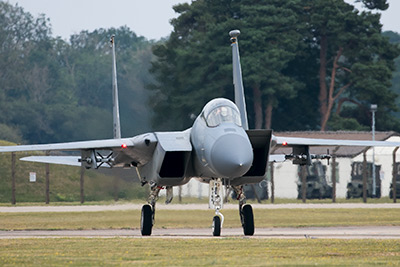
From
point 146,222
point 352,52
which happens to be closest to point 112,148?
point 146,222

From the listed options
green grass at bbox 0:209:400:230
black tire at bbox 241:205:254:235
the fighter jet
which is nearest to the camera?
the fighter jet

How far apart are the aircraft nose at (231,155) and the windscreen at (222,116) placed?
72 centimetres

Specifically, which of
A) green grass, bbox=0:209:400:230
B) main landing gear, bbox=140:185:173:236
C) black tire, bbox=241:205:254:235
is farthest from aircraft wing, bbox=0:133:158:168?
green grass, bbox=0:209:400:230

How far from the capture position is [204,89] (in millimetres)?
66750

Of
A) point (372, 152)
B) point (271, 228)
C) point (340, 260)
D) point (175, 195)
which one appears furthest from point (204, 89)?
point (340, 260)

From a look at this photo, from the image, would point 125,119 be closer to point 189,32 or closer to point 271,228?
point 189,32

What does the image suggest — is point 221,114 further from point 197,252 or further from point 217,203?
point 197,252

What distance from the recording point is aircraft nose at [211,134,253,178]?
18828mm

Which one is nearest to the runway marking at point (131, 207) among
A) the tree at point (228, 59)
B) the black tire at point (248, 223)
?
the black tire at point (248, 223)

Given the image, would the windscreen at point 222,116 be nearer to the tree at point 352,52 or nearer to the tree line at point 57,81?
the tree line at point 57,81

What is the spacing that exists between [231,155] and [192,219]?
9.99 meters

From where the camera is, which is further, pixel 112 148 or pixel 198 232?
pixel 198 232

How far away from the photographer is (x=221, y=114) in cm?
1986

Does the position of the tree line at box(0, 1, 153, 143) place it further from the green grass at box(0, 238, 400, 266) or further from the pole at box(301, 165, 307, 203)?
the green grass at box(0, 238, 400, 266)
